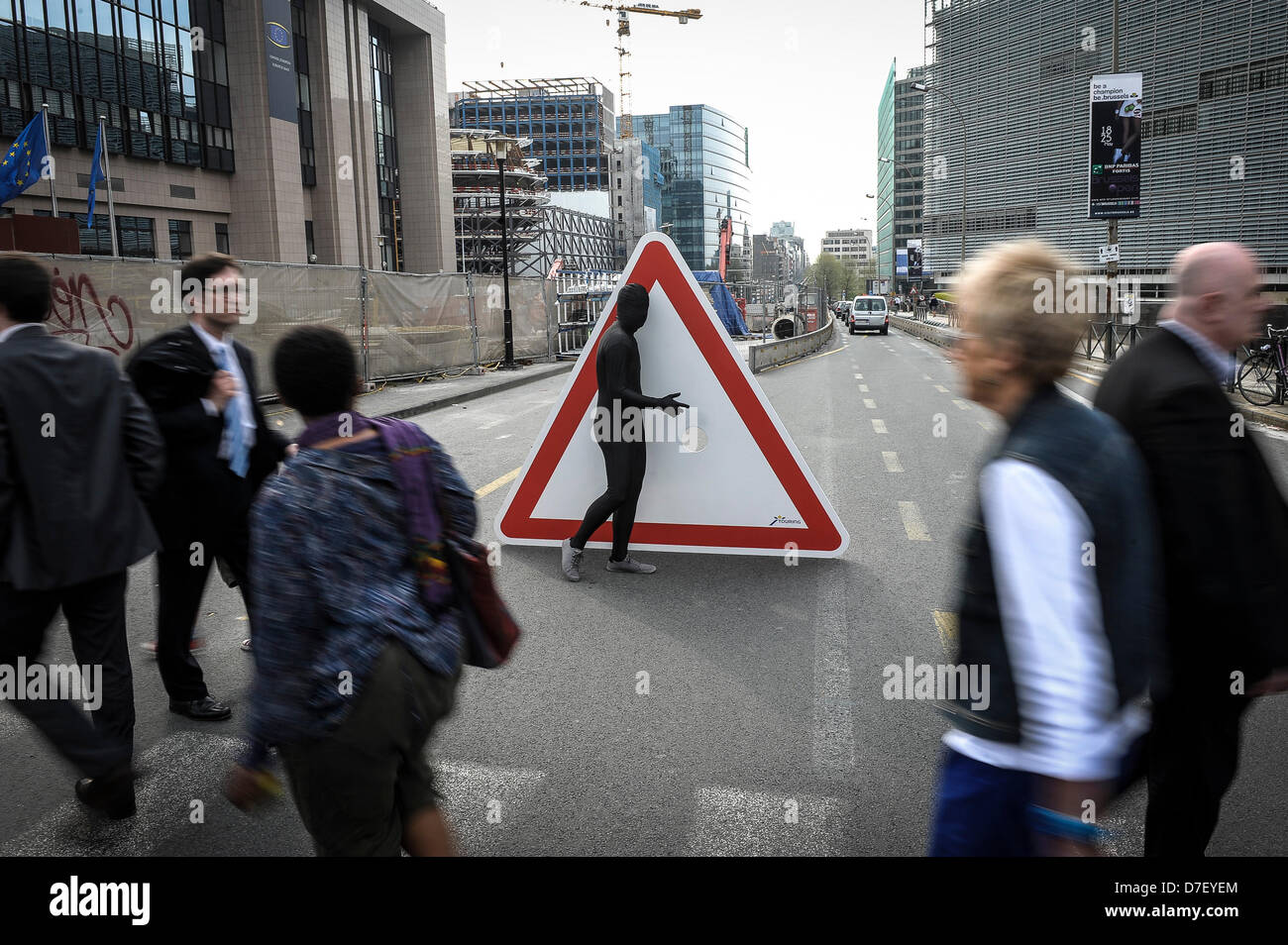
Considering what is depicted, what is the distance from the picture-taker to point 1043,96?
6000cm

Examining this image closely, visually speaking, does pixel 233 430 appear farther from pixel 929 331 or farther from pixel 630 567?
pixel 929 331

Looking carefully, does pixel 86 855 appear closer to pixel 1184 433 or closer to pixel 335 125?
pixel 1184 433

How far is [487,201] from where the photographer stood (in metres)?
94.1

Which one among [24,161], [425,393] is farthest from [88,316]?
[24,161]

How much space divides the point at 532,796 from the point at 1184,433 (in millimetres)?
2400

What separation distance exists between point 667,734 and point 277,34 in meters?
44.1

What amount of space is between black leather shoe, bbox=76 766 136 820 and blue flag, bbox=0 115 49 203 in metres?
22.6

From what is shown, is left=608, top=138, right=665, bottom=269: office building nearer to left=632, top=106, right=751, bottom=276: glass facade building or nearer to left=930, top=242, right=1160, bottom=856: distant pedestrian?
left=632, top=106, right=751, bottom=276: glass facade building

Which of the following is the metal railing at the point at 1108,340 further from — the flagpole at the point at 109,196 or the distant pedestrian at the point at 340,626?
the flagpole at the point at 109,196

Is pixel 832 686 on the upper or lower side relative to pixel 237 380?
lower

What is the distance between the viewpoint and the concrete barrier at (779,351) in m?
24.1

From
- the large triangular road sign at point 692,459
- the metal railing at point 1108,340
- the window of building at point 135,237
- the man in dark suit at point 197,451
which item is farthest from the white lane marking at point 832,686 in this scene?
the window of building at point 135,237

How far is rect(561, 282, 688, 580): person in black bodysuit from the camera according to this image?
19.4 ft

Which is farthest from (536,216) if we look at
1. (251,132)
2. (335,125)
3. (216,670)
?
(216,670)
